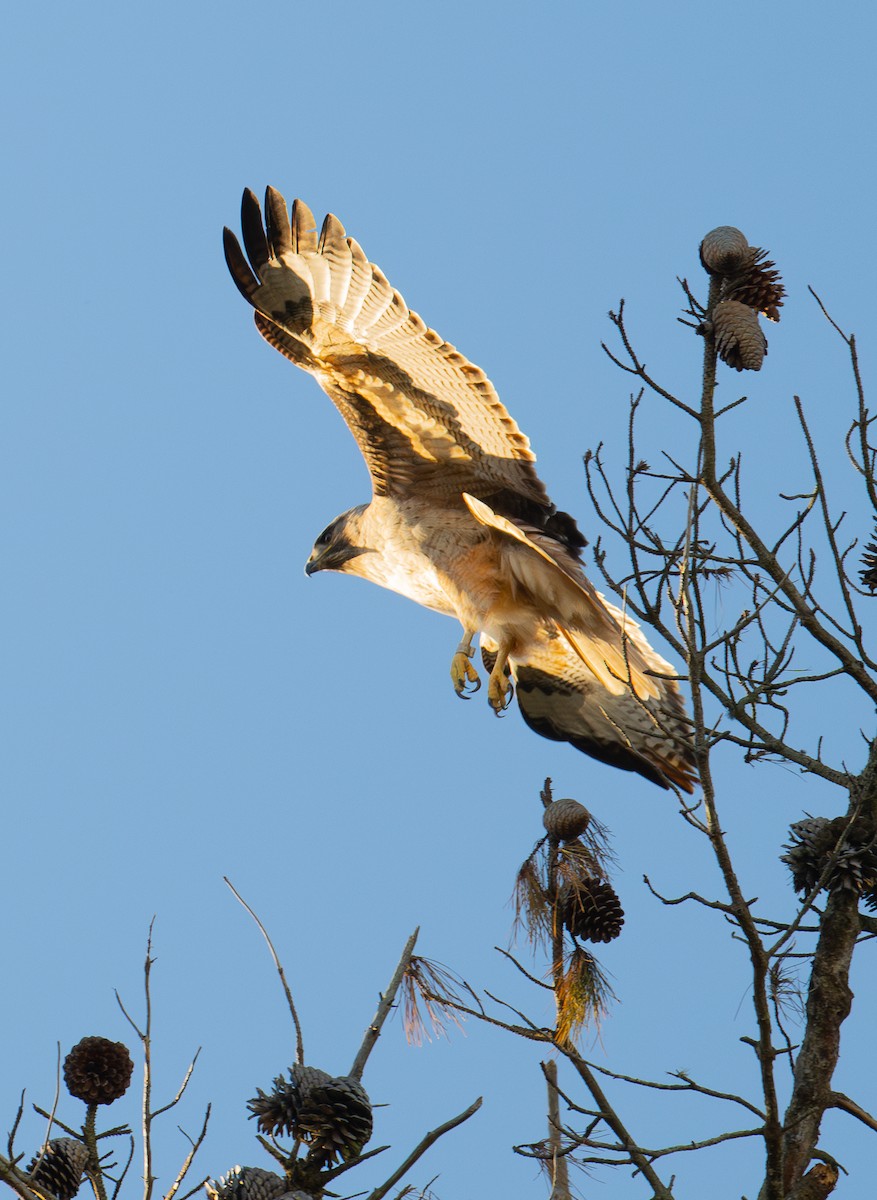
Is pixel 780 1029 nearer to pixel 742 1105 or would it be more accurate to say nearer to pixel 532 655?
pixel 742 1105

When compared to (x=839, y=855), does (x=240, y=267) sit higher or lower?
higher

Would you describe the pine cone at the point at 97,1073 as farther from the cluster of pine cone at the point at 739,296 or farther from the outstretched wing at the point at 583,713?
the outstretched wing at the point at 583,713

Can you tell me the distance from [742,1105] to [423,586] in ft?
14.2

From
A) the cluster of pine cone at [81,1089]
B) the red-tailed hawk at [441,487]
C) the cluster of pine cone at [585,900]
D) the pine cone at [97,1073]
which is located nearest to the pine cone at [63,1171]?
the cluster of pine cone at [81,1089]

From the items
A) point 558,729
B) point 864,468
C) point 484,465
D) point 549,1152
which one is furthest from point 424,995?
point 558,729

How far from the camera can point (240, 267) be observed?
6.59 metres

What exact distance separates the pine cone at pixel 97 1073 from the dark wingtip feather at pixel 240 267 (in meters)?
4.19

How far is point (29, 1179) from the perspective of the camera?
2666mm

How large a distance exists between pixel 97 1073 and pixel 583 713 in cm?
499

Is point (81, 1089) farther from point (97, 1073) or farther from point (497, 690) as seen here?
point (497, 690)

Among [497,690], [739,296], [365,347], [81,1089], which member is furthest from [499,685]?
[81,1089]

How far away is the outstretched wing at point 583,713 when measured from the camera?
7.00 metres

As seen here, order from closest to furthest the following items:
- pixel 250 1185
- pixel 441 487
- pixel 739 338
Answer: pixel 250 1185
pixel 739 338
pixel 441 487

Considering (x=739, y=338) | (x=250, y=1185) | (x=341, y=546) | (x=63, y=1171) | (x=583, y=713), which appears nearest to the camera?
(x=250, y=1185)
